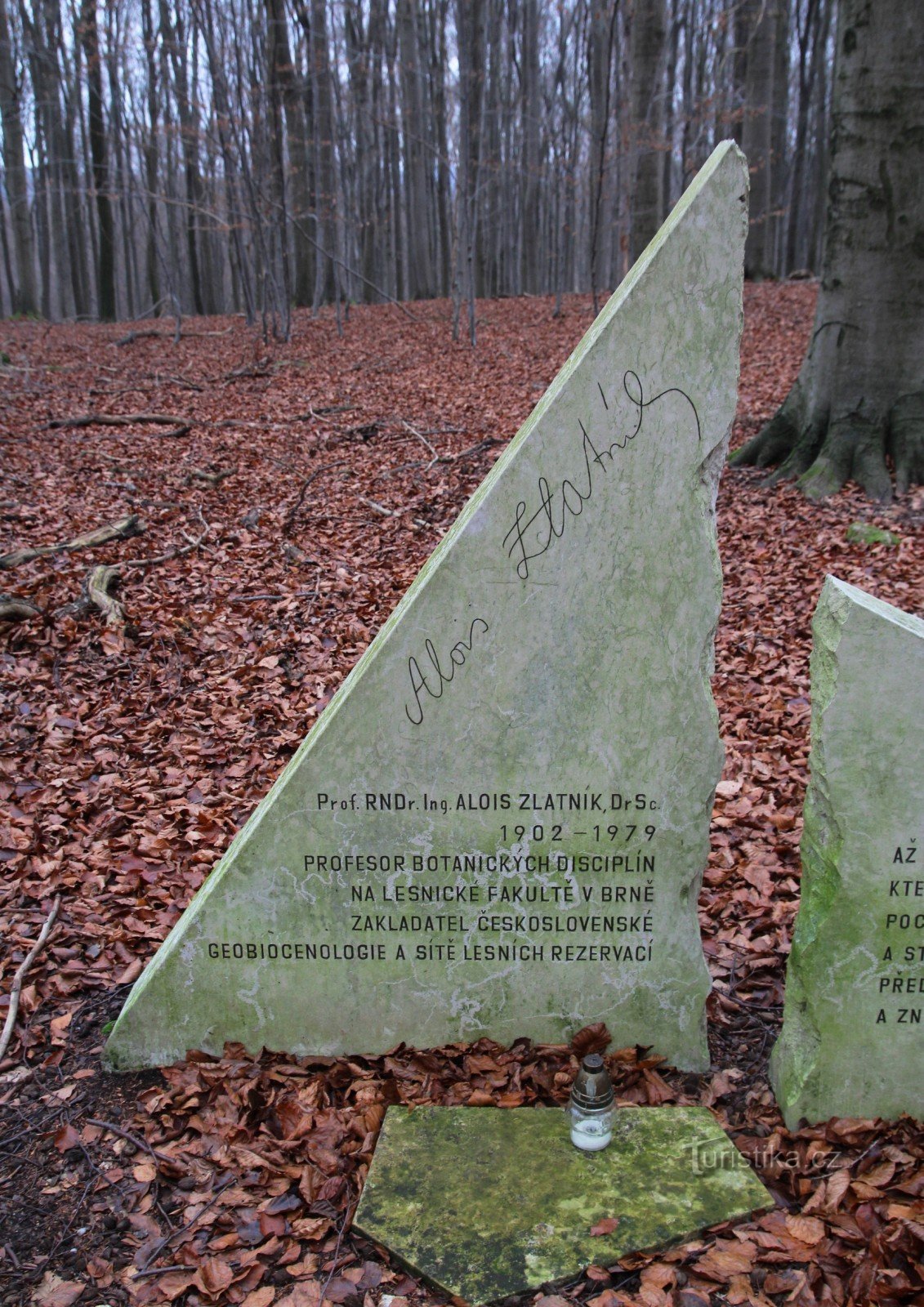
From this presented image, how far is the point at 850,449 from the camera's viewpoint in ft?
26.7

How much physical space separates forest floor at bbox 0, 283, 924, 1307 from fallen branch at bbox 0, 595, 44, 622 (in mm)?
84

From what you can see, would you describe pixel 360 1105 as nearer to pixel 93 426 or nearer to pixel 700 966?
pixel 700 966

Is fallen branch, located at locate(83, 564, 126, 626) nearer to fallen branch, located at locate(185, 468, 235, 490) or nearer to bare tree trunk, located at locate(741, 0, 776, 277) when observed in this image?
fallen branch, located at locate(185, 468, 235, 490)

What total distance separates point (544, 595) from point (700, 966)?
140 cm

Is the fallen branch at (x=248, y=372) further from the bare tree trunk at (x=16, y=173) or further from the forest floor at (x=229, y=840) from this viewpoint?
the bare tree trunk at (x=16, y=173)

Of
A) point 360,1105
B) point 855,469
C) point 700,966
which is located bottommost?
point 360,1105

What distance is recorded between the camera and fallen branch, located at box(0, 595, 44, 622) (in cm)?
642

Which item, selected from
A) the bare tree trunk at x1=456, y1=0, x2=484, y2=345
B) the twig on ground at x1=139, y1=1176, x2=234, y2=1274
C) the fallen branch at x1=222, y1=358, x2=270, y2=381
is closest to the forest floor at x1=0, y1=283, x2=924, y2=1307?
the twig on ground at x1=139, y1=1176, x2=234, y2=1274

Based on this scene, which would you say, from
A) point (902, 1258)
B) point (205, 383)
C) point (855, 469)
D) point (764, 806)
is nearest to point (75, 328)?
point (205, 383)

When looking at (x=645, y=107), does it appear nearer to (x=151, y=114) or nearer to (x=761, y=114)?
(x=761, y=114)

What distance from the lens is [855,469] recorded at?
26.7 feet

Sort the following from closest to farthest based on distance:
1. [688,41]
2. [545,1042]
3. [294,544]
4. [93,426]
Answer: [545,1042] < [294,544] < [93,426] < [688,41]
